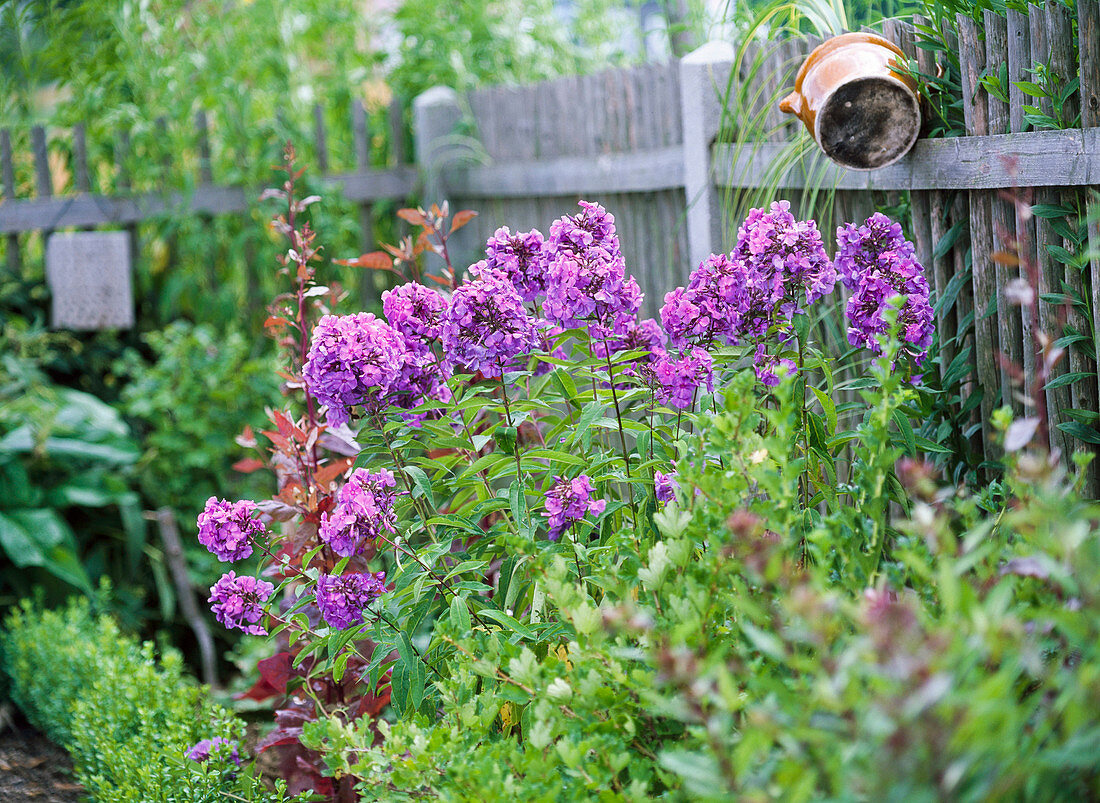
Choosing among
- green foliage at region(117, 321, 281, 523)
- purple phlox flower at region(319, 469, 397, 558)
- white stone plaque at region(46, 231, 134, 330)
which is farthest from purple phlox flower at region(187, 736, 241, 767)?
white stone plaque at region(46, 231, 134, 330)

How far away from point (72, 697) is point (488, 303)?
5.92ft

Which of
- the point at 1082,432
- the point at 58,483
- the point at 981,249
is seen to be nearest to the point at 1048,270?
the point at 981,249

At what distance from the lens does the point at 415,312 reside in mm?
1719

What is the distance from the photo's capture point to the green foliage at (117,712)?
1.87m

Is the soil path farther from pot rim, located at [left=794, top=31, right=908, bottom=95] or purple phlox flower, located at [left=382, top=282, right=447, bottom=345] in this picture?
pot rim, located at [left=794, top=31, right=908, bottom=95]

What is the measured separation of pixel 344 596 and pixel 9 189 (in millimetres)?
3394

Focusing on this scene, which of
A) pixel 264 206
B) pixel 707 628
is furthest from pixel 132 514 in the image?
pixel 707 628

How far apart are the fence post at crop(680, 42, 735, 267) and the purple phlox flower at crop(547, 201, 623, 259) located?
122cm

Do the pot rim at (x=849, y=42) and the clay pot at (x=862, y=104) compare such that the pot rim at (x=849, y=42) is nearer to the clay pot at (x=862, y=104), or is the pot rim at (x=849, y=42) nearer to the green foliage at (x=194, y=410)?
the clay pot at (x=862, y=104)

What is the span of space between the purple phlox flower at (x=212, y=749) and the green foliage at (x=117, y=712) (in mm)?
20

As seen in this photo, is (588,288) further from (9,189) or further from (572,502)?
(9,189)

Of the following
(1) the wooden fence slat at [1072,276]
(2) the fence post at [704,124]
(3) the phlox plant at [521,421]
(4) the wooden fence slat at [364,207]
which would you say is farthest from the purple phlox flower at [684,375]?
(4) the wooden fence slat at [364,207]

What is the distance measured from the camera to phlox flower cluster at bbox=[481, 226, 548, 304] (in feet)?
5.60

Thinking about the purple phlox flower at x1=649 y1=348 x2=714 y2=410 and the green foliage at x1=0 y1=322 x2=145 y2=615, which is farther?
the green foliage at x1=0 y1=322 x2=145 y2=615
